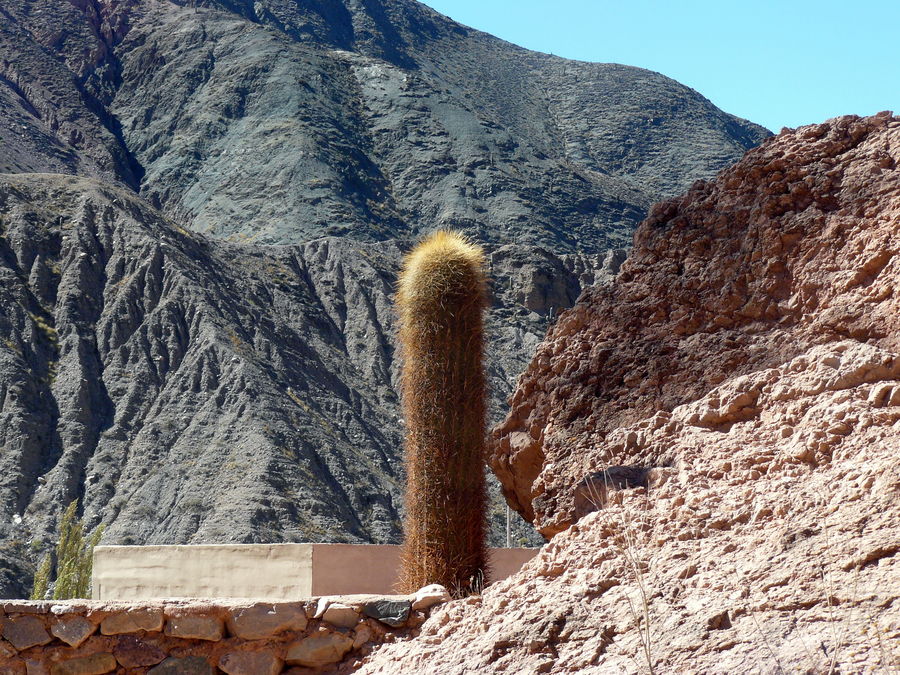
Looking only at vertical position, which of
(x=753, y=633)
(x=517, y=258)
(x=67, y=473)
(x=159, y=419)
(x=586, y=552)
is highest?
(x=517, y=258)

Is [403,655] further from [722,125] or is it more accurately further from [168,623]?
[722,125]

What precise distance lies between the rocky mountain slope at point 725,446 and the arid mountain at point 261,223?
62.5ft

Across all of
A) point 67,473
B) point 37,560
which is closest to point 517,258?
point 67,473

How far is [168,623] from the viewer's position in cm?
551

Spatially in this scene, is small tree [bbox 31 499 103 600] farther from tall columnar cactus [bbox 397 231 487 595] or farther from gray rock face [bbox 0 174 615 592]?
tall columnar cactus [bbox 397 231 487 595]

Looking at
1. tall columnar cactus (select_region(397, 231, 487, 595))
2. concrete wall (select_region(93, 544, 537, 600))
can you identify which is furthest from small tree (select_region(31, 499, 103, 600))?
tall columnar cactus (select_region(397, 231, 487, 595))

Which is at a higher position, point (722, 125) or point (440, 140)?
point (722, 125)

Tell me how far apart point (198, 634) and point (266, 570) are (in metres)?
3.42

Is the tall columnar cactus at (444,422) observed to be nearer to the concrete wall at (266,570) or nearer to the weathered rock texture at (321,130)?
the concrete wall at (266,570)

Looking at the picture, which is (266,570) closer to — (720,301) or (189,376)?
(720,301)

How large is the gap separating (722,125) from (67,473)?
61.4 meters

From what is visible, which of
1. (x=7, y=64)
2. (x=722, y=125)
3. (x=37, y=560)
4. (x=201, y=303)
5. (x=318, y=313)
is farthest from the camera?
(x=722, y=125)

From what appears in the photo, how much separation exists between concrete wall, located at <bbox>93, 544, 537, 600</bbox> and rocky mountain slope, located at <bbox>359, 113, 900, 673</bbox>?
1.39m

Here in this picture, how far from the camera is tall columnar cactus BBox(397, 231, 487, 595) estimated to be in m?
7.13
